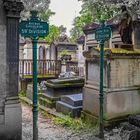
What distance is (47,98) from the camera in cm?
1070

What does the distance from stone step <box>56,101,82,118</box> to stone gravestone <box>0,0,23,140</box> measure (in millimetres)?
2801

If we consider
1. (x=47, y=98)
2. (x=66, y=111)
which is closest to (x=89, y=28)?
(x=47, y=98)

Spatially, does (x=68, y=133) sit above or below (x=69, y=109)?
below

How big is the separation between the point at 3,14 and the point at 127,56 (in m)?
3.46

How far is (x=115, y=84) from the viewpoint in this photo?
7.53 metres

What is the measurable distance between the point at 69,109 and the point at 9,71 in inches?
129

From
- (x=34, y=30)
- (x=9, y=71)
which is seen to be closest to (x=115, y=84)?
(x=9, y=71)

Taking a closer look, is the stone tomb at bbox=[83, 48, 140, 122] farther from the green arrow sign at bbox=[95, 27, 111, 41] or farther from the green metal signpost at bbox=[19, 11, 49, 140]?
the green metal signpost at bbox=[19, 11, 49, 140]

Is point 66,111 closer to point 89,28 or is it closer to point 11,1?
point 11,1

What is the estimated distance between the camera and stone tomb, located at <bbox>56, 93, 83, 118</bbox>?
8727 millimetres

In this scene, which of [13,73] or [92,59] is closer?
[13,73]

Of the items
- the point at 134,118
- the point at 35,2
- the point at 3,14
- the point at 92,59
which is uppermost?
the point at 35,2

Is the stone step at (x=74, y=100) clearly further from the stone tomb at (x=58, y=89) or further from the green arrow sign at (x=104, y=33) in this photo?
the green arrow sign at (x=104, y=33)

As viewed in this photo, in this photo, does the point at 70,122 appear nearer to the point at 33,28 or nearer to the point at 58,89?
the point at 58,89
